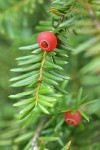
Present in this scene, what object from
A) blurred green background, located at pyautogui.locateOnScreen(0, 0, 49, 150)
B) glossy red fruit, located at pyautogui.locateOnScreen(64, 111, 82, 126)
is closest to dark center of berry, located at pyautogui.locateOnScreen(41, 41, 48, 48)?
glossy red fruit, located at pyautogui.locateOnScreen(64, 111, 82, 126)

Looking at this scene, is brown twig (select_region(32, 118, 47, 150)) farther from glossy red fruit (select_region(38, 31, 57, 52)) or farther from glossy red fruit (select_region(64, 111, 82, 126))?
glossy red fruit (select_region(38, 31, 57, 52))

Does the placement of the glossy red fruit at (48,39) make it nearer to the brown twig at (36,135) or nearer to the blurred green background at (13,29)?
the brown twig at (36,135)

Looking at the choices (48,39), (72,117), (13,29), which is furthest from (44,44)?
(13,29)

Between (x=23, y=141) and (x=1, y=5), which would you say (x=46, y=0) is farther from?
(x=23, y=141)

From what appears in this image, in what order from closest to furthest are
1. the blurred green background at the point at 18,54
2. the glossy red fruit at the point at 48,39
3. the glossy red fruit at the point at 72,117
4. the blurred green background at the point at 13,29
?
the glossy red fruit at the point at 48,39
the glossy red fruit at the point at 72,117
the blurred green background at the point at 18,54
the blurred green background at the point at 13,29

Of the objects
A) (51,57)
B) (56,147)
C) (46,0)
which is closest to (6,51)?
(46,0)

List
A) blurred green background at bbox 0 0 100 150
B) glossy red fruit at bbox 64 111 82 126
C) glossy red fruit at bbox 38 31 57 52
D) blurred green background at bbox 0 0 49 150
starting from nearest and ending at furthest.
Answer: glossy red fruit at bbox 38 31 57 52
glossy red fruit at bbox 64 111 82 126
blurred green background at bbox 0 0 100 150
blurred green background at bbox 0 0 49 150

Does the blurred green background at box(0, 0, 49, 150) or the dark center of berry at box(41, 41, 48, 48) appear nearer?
the dark center of berry at box(41, 41, 48, 48)

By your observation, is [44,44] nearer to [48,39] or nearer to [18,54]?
[48,39]

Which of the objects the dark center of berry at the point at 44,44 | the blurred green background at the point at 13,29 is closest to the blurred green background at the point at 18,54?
the blurred green background at the point at 13,29
